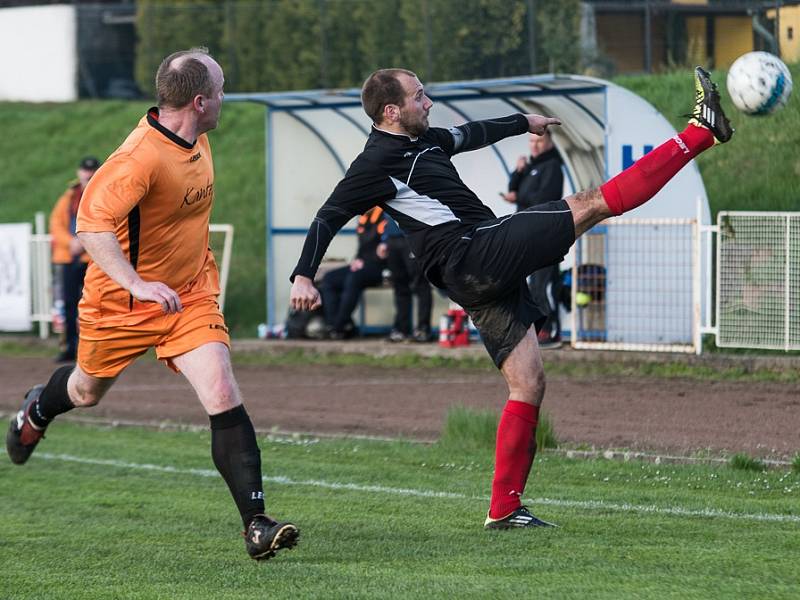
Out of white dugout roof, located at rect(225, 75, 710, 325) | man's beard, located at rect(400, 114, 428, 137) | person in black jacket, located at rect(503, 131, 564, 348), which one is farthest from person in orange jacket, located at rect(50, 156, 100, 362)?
man's beard, located at rect(400, 114, 428, 137)

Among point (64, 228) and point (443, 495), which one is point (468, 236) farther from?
point (64, 228)

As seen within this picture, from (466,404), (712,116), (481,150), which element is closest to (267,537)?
(712,116)

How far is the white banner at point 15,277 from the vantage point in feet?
67.5

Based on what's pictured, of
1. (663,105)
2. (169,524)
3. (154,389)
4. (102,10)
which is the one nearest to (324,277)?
(154,389)

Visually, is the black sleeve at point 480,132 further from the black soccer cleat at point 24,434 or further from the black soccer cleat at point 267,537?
the black soccer cleat at point 24,434

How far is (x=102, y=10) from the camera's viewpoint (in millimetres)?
32625

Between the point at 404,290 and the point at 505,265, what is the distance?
10.7m

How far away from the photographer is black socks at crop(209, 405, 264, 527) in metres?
6.44

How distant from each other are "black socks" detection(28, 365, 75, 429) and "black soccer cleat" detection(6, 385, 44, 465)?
6cm

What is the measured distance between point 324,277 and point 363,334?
970mm

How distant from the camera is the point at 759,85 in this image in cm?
784

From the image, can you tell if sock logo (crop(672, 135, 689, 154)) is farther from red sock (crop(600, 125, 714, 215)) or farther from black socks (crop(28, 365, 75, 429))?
black socks (crop(28, 365, 75, 429))

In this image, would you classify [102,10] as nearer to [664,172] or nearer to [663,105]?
[663,105]

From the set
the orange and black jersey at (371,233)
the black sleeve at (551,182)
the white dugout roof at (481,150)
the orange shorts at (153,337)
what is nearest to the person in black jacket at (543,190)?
the black sleeve at (551,182)
